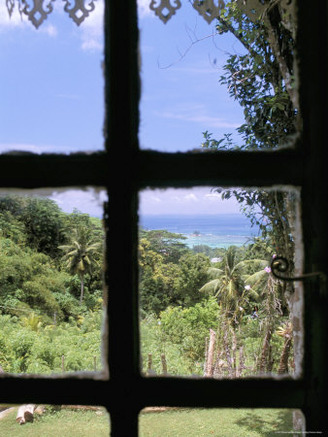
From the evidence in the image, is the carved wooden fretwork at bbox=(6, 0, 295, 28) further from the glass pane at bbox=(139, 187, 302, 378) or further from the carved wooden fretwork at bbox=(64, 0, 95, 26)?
the glass pane at bbox=(139, 187, 302, 378)

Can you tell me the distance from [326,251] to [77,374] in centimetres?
20

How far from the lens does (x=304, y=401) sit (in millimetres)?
287

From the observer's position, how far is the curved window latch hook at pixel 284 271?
0.29 metres

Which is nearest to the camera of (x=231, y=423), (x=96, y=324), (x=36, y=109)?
(x=36, y=109)

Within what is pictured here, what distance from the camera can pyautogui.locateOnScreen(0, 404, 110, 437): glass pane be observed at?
3.23 metres

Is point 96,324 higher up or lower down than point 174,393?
lower down

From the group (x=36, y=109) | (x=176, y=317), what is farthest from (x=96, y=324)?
(x=36, y=109)

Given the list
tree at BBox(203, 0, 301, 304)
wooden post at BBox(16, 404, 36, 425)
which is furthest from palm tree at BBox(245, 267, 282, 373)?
wooden post at BBox(16, 404, 36, 425)

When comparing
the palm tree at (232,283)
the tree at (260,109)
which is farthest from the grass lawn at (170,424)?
the tree at (260,109)

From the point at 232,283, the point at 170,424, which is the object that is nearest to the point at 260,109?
the point at 232,283

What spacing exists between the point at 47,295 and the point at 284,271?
4464mm

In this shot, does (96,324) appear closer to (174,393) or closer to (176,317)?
(176,317)

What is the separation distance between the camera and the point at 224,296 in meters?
3.96

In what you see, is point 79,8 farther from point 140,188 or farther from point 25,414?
point 25,414
